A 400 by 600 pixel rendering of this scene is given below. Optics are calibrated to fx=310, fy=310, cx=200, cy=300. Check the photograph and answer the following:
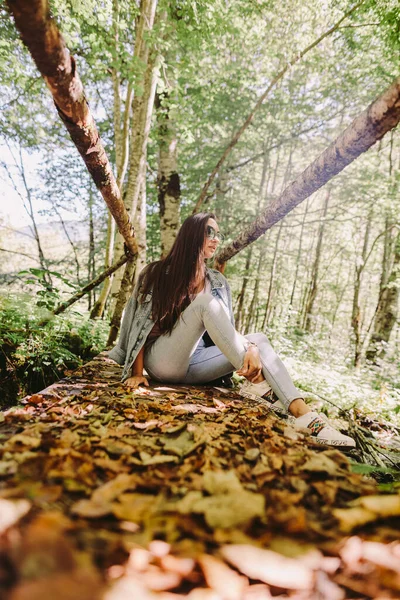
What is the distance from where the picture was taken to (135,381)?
243 centimetres

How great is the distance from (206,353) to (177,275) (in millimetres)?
704

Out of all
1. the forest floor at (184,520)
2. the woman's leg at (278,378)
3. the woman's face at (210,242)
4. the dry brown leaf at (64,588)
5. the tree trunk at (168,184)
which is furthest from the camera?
the tree trunk at (168,184)

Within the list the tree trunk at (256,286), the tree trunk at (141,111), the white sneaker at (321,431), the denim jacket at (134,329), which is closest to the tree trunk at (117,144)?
the tree trunk at (141,111)

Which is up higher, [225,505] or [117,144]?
[117,144]

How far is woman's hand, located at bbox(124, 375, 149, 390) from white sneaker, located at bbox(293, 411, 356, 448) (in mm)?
1163

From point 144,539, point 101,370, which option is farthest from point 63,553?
point 101,370

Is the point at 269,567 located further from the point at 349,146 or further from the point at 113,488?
the point at 349,146

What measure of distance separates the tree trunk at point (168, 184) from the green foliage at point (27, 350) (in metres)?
3.16

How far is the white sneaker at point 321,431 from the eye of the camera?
1.83 m

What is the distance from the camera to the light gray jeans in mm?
2213

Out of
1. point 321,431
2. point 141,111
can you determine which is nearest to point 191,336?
point 321,431

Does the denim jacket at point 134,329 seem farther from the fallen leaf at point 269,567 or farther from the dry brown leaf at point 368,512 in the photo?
the fallen leaf at point 269,567

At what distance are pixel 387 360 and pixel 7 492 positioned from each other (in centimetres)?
919

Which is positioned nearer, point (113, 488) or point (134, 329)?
point (113, 488)
